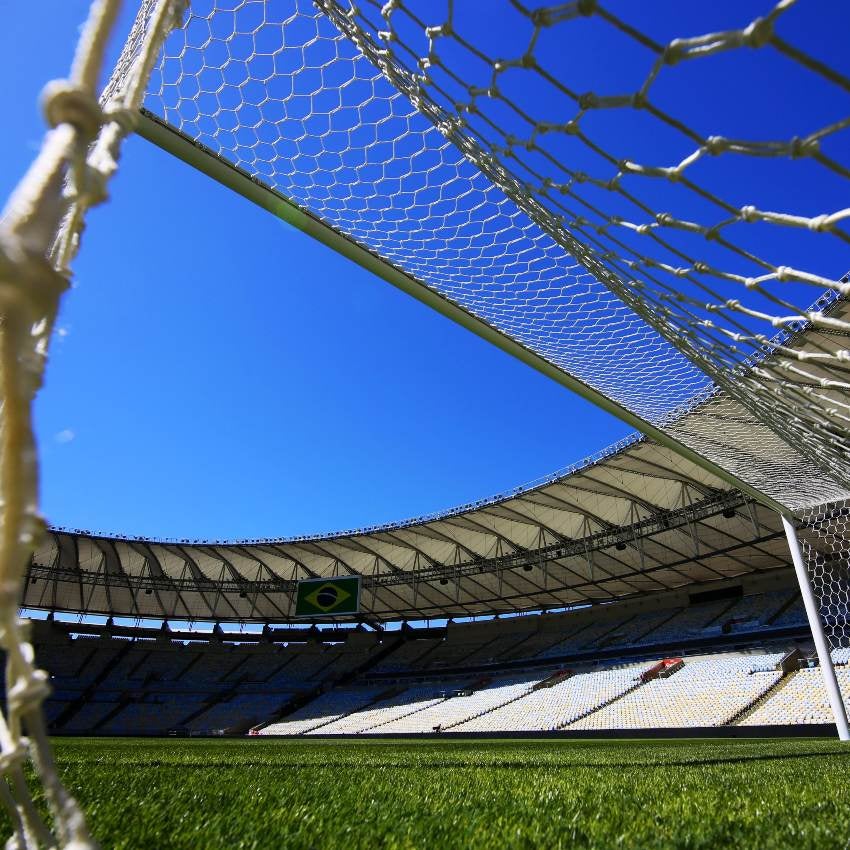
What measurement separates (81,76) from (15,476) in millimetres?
605

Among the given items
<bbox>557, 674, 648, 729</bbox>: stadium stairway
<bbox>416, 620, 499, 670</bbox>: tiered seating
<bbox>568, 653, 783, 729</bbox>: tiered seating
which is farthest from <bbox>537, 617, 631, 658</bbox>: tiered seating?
<bbox>568, 653, 783, 729</bbox>: tiered seating

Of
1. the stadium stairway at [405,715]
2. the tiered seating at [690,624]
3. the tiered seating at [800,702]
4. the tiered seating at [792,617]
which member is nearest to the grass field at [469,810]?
the tiered seating at [800,702]

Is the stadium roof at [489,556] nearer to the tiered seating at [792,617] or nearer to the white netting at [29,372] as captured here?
the tiered seating at [792,617]

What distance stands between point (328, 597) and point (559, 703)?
12336 millimetres

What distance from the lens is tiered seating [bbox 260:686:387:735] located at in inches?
992

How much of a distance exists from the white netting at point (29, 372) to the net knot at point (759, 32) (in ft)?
5.80

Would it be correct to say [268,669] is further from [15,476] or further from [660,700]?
[15,476]

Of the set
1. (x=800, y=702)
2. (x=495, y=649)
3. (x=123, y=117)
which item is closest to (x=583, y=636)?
(x=495, y=649)

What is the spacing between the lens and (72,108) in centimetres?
85

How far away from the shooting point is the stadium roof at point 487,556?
66.2ft

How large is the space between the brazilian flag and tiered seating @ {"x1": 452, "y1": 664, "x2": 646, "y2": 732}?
874 cm

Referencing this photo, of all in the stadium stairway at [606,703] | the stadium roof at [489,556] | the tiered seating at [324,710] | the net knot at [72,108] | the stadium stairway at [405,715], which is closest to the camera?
the net knot at [72,108]

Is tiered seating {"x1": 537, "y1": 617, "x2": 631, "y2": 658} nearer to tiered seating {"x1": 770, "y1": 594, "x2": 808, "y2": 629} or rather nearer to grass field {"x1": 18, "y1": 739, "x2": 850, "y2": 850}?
tiered seating {"x1": 770, "y1": 594, "x2": 808, "y2": 629}

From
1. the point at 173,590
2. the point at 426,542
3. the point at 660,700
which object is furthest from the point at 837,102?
the point at 173,590
